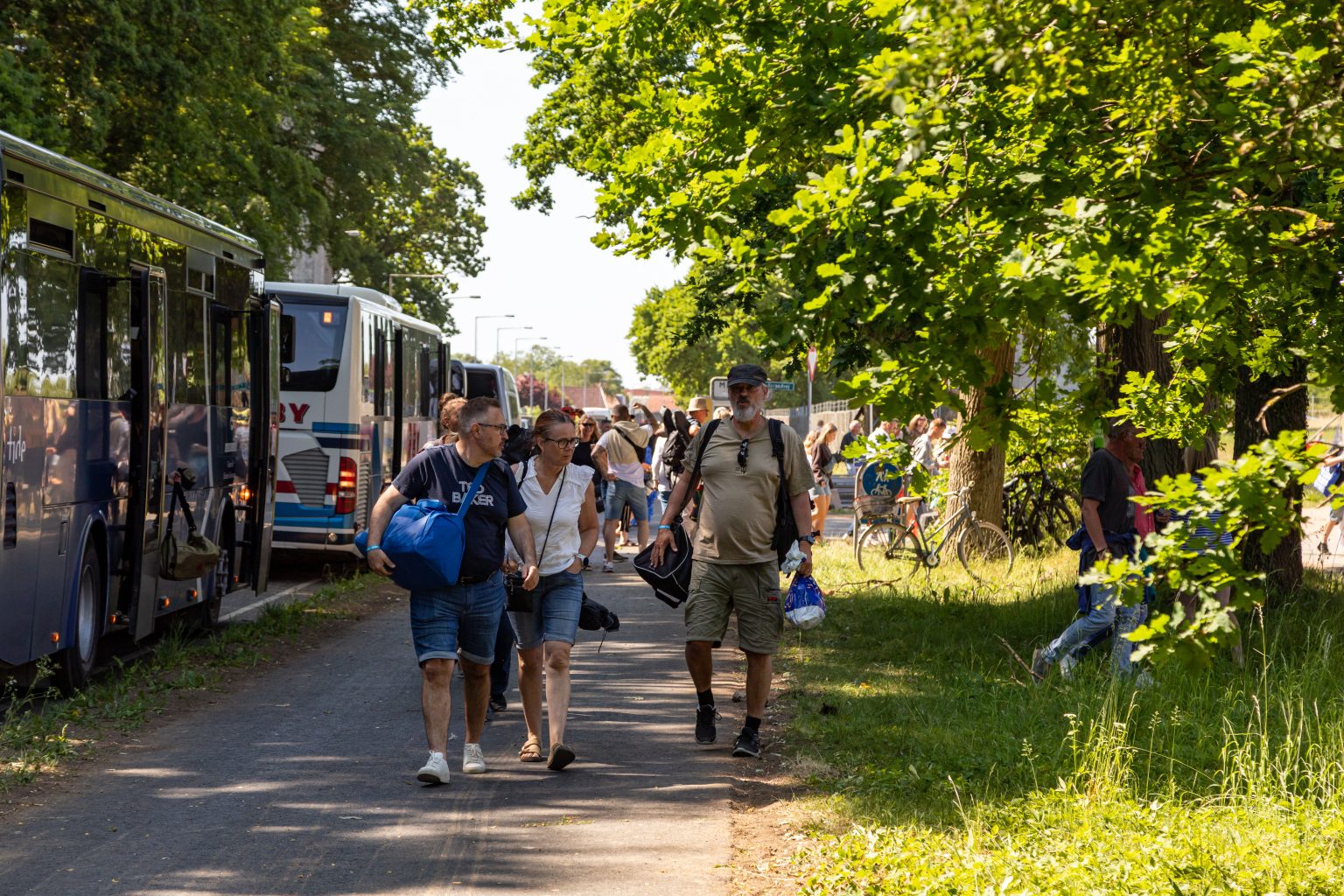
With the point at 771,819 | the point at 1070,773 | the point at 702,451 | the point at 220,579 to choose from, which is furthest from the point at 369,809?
the point at 220,579

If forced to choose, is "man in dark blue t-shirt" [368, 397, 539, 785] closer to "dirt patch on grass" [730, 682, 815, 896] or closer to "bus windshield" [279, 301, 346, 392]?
"dirt patch on grass" [730, 682, 815, 896]

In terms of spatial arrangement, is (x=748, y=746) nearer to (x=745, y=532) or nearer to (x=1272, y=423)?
(x=745, y=532)

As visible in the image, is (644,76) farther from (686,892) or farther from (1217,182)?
(686,892)

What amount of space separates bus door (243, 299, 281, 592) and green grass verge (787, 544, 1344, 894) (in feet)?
16.6

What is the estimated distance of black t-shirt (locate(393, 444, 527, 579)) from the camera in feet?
25.6

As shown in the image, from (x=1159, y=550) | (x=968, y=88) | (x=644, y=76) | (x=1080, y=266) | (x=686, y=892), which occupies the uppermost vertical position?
(x=644, y=76)

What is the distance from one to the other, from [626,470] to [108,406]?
32.1 ft

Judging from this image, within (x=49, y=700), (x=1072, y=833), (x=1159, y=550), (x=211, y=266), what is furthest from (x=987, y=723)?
(x=211, y=266)

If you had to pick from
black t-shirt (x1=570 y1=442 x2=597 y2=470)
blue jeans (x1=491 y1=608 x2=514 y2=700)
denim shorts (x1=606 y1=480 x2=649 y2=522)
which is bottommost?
blue jeans (x1=491 y1=608 x2=514 y2=700)

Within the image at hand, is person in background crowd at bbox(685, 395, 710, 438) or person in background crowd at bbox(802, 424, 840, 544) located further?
person in background crowd at bbox(802, 424, 840, 544)

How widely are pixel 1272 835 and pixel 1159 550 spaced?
175cm

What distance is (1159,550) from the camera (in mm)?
5000

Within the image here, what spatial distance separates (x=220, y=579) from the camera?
44.4ft

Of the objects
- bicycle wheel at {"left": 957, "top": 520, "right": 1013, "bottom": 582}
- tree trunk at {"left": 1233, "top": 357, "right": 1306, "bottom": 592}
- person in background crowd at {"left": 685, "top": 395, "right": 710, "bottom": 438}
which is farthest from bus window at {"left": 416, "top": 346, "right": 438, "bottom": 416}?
tree trunk at {"left": 1233, "top": 357, "right": 1306, "bottom": 592}
